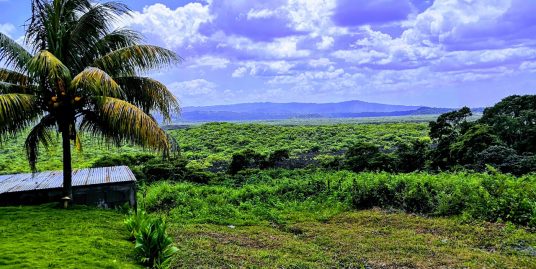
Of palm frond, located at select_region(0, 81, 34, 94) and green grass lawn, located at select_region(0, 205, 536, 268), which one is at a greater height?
palm frond, located at select_region(0, 81, 34, 94)

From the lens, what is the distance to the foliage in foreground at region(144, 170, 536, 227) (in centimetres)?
1146

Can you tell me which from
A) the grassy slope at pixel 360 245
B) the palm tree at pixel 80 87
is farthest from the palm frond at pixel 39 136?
the grassy slope at pixel 360 245

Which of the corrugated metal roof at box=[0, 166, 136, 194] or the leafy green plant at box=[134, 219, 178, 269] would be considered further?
the corrugated metal roof at box=[0, 166, 136, 194]

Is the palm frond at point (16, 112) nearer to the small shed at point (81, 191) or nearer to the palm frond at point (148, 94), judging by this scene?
the small shed at point (81, 191)

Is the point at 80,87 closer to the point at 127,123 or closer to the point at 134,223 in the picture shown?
the point at 127,123

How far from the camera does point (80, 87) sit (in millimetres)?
9719

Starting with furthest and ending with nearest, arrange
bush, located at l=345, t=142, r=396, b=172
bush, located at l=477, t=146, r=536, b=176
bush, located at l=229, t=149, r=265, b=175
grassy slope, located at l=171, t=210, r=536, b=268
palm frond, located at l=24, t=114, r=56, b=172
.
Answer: bush, located at l=229, t=149, r=265, b=175, bush, located at l=345, t=142, r=396, b=172, bush, located at l=477, t=146, r=536, b=176, palm frond, located at l=24, t=114, r=56, b=172, grassy slope, located at l=171, t=210, r=536, b=268

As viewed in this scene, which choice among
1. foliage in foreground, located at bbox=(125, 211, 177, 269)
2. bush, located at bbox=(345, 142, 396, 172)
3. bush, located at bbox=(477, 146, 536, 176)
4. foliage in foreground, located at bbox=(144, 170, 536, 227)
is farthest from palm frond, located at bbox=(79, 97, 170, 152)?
bush, located at bbox=(345, 142, 396, 172)

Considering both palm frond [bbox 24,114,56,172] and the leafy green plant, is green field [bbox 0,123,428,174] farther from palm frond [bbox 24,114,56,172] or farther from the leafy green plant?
the leafy green plant

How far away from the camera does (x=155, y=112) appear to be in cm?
1103

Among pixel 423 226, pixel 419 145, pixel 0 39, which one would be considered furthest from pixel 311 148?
pixel 0 39

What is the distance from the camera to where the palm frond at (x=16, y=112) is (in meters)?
8.53

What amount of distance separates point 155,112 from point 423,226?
7736 mm

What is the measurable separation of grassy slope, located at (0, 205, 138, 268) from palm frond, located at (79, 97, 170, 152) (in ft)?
6.27
